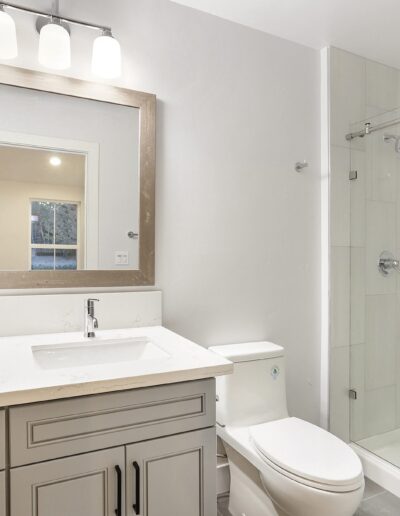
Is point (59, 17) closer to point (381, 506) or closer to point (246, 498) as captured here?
point (246, 498)

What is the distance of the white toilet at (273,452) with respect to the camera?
4.30 ft

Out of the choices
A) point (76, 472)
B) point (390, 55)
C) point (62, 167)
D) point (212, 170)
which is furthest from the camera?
point (390, 55)

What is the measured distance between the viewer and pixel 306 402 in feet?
7.17

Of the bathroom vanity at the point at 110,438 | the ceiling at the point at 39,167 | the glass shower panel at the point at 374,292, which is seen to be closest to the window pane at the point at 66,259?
the ceiling at the point at 39,167

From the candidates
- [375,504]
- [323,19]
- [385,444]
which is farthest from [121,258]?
[385,444]

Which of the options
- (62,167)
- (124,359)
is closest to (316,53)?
(62,167)

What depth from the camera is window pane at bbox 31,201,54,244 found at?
154cm

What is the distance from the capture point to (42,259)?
1.56 metres

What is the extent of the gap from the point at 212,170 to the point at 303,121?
2.16 feet

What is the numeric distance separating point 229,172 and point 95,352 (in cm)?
106

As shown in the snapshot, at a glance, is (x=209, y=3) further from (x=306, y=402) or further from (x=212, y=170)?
(x=306, y=402)

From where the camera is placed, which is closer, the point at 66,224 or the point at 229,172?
the point at 66,224

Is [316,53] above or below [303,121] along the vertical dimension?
above

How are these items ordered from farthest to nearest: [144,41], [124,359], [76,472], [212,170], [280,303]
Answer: [280,303] → [212,170] → [144,41] → [124,359] → [76,472]
